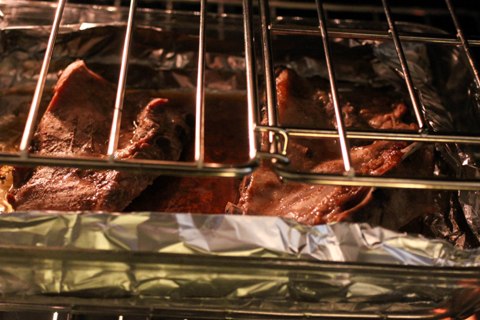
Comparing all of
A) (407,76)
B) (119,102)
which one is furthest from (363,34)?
(119,102)

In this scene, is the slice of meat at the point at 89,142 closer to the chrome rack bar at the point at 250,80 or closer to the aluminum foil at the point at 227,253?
the aluminum foil at the point at 227,253

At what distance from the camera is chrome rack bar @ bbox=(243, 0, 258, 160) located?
1.38 m

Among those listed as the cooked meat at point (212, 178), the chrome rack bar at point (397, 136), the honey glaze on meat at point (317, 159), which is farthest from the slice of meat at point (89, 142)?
the chrome rack bar at point (397, 136)

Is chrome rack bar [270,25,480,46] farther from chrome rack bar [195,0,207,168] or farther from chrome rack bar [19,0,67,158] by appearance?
chrome rack bar [19,0,67,158]

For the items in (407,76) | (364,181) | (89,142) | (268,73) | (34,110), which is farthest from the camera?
(89,142)

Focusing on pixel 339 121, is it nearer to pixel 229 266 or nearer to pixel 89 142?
pixel 229 266

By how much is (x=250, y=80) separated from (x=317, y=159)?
396mm

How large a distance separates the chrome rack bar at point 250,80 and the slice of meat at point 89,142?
1.41 ft

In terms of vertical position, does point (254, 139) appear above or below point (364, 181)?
above

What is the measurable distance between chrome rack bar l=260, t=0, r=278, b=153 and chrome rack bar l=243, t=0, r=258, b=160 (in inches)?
1.4

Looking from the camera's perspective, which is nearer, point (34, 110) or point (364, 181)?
point (364, 181)

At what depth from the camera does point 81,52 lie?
233 centimetres

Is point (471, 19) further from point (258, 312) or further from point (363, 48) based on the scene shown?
point (258, 312)

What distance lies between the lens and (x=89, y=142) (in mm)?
1857
